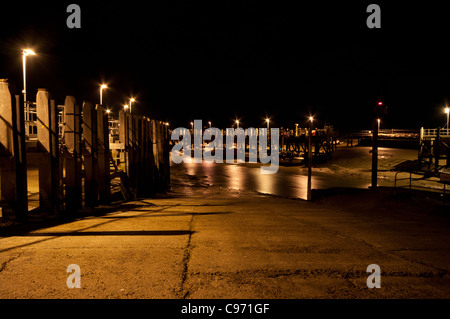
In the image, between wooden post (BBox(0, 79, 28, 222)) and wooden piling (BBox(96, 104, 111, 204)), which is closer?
wooden post (BBox(0, 79, 28, 222))

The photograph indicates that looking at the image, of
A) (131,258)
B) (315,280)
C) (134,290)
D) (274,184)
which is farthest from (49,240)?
(274,184)

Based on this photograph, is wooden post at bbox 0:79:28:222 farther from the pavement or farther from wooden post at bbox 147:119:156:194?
wooden post at bbox 147:119:156:194

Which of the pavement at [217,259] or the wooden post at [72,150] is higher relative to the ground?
the wooden post at [72,150]

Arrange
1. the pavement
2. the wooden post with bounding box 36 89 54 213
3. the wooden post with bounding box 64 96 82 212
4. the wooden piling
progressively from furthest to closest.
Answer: the wooden piling < the wooden post with bounding box 64 96 82 212 < the wooden post with bounding box 36 89 54 213 < the pavement

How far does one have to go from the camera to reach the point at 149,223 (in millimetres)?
6180

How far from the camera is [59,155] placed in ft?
23.1

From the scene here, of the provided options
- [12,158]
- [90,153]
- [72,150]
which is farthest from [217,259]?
[90,153]

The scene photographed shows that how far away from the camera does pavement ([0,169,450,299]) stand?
337 cm

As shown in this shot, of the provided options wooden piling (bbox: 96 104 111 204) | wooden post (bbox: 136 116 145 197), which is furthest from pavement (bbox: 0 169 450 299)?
wooden post (bbox: 136 116 145 197)

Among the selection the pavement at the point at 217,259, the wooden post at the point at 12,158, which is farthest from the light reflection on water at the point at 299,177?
the wooden post at the point at 12,158

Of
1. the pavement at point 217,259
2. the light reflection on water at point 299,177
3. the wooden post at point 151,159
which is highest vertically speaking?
the wooden post at point 151,159

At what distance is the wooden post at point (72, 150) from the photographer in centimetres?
714

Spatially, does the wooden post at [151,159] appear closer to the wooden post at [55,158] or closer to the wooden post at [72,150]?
the wooden post at [72,150]

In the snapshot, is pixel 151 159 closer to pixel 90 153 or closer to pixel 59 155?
pixel 90 153
